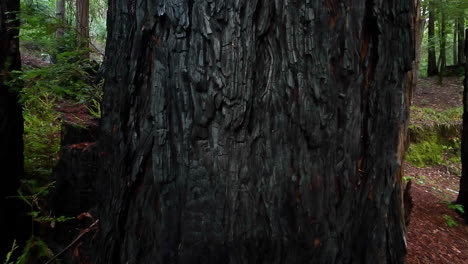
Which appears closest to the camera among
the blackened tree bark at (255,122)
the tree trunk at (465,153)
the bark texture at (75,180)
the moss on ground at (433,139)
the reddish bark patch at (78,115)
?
the blackened tree bark at (255,122)

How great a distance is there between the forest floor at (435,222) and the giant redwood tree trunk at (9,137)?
3.50 meters

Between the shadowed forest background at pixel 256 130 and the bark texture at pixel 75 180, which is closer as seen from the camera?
the shadowed forest background at pixel 256 130

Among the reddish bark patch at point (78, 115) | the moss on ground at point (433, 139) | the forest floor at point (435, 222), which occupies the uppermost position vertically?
the reddish bark patch at point (78, 115)

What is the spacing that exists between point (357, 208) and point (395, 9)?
26.3 inches

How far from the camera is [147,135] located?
46.9 inches

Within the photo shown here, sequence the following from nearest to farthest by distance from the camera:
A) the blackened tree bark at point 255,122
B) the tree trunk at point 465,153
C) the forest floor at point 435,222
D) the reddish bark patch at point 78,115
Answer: the blackened tree bark at point 255,122 → the reddish bark patch at point 78,115 → the forest floor at point 435,222 → the tree trunk at point 465,153

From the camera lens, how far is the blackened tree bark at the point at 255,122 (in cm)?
113

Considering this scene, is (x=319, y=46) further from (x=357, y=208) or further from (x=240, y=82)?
(x=357, y=208)

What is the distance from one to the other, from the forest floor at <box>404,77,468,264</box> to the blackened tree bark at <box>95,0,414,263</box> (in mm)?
2697

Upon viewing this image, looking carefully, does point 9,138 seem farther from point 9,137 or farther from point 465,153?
point 465,153

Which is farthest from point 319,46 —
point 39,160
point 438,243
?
point 438,243

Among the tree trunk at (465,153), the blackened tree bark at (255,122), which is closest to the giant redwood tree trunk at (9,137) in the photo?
the blackened tree bark at (255,122)

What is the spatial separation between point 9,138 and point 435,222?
518cm

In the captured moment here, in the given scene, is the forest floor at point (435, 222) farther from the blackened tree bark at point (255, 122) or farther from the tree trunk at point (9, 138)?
the tree trunk at point (9, 138)
